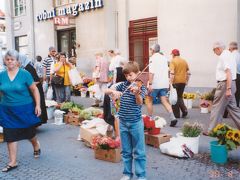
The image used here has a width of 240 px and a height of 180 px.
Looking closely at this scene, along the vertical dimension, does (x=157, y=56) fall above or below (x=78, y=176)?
above

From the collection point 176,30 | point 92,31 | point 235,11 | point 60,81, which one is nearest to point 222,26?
point 235,11

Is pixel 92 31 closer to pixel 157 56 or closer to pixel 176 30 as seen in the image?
pixel 176 30

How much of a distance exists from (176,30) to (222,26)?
6.64 feet

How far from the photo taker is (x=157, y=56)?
342 inches

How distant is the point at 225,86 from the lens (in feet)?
22.8

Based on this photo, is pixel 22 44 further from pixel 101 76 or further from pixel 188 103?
pixel 188 103

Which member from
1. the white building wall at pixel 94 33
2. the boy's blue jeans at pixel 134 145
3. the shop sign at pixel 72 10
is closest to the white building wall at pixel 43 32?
the shop sign at pixel 72 10

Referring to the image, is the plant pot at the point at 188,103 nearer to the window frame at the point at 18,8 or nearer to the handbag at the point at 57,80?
the handbag at the point at 57,80

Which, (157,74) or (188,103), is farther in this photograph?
(188,103)

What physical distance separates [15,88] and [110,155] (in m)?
1.82

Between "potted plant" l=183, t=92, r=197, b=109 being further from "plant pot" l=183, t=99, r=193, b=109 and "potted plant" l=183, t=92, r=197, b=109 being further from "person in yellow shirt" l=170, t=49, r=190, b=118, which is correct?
"person in yellow shirt" l=170, t=49, r=190, b=118

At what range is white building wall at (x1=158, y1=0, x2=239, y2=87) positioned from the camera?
12.3 meters

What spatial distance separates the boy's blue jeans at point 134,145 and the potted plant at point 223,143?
149 cm

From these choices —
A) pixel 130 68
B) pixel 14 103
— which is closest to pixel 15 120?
pixel 14 103
